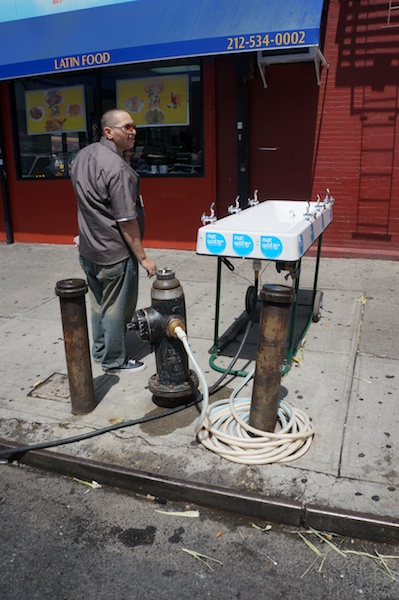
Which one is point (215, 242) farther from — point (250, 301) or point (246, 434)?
point (246, 434)

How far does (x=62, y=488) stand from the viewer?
322cm

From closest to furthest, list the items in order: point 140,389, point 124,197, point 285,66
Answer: point 124,197
point 140,389
point 285,66

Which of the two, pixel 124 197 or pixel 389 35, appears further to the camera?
pixel 389 35

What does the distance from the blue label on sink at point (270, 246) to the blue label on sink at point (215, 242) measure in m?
0.30

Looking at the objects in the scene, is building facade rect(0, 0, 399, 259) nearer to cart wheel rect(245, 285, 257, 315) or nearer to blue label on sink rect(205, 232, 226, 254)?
cart wheel rect(245, 285, 257, 315)

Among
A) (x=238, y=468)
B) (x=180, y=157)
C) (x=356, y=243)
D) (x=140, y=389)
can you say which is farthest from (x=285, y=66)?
(x=238, y=468)

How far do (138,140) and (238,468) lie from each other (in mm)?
6763

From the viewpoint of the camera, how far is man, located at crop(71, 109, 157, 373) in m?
3.96

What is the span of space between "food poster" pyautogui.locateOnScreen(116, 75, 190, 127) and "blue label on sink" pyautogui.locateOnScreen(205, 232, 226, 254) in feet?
16.5

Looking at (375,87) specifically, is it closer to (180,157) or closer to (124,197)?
(180,157)

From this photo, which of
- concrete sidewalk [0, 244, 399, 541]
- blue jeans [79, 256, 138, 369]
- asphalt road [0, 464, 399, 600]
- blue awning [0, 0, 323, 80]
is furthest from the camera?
blue awning [0, 0, 323, 80]

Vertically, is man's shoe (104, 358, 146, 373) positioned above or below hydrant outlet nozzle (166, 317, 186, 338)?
below

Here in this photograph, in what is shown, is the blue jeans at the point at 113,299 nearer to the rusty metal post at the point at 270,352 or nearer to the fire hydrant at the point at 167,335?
the fire hydrant at the point at 167,335

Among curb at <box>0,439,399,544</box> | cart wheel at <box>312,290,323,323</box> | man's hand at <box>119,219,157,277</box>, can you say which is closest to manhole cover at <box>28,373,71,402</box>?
curb at <box>0,439,399,544</box>
